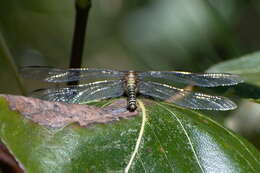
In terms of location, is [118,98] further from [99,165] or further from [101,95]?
[99,165]

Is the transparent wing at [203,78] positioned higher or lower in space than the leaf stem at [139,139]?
higher

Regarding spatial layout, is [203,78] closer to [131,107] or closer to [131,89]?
[131,89]

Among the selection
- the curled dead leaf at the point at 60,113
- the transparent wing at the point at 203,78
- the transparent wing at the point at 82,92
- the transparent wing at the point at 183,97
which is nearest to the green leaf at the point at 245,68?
the transparent wing at the point at 203,78

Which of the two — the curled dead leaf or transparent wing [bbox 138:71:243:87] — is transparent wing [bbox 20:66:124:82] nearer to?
transparent wing [bbox 138:71:243:87]

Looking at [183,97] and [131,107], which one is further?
[183,97]

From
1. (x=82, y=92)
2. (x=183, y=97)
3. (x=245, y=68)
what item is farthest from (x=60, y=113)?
(x=245, y=68)

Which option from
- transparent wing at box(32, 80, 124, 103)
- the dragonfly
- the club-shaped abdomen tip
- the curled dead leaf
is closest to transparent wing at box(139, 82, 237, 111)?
the dragonfly

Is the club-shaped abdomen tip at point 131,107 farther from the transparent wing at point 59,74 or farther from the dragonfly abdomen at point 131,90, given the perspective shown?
the transparent wing at point 59,74

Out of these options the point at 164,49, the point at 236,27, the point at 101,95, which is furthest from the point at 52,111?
the point at 236,27
